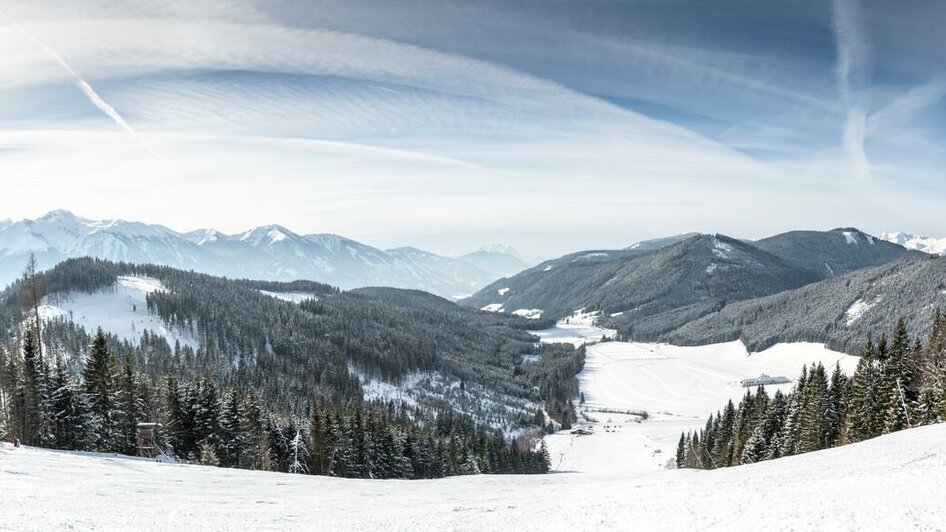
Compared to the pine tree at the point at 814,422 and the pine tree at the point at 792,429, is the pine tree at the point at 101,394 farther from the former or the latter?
the pine tree at the point at 792,429

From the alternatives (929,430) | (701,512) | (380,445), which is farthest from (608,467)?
(701,512)

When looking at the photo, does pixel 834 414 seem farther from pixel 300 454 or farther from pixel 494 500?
pixel 300 454

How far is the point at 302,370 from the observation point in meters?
199

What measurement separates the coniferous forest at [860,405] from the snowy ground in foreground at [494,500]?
926 inches

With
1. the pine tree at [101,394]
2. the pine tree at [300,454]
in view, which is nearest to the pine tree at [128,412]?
the pine tree at [101,394]

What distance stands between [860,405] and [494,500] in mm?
54561

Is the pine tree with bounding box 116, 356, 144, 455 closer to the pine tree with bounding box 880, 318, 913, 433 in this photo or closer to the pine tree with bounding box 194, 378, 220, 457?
the pine tree with bounding box 194, 378, 220, 457

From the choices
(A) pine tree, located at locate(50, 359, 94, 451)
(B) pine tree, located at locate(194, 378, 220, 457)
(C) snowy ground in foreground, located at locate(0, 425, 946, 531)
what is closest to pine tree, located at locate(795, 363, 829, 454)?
(C) snowy ground in foreground, located at locate(0, 425, 946, 531)

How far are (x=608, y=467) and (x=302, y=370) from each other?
12464cm

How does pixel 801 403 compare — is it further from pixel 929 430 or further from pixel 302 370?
pixel 302 370

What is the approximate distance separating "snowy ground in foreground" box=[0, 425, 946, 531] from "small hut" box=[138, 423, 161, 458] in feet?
51.5

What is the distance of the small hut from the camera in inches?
1927

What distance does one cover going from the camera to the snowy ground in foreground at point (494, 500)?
60.8 feet

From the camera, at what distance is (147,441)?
165 feet
